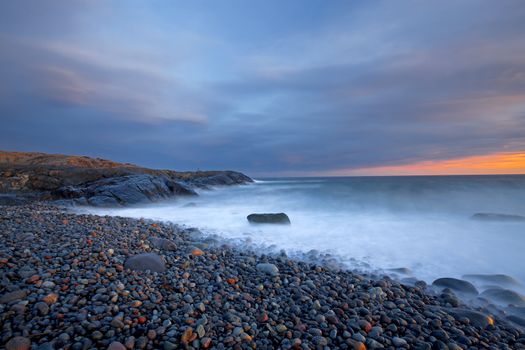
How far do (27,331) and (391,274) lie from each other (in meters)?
5.11

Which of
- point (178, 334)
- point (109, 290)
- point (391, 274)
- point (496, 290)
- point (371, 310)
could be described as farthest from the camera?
point (391, 274)

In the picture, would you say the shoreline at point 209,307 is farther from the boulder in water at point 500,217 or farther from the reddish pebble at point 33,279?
the boulder in water at point 500,217

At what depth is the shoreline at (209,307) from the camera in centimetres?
229

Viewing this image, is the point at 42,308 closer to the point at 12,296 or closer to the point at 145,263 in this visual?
the point at 12,296

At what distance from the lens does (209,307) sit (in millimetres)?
2842

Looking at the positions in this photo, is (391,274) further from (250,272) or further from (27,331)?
(27,331)

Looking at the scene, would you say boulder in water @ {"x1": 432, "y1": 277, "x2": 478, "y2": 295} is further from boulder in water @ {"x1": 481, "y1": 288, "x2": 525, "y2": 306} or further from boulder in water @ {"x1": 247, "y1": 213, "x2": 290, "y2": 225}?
boulder in water @ {"x1": 247, "y1": 213, "x2": 290, "y2": 225}

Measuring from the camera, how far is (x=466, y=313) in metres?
3.05

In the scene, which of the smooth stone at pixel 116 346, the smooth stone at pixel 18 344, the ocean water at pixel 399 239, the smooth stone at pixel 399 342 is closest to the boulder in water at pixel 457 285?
the ocean water at pixel 399 239

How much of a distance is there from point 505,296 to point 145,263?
5.44 meters

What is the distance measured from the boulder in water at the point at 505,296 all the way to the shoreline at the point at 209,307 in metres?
0.85

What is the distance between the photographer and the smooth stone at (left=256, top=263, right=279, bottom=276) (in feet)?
12.9

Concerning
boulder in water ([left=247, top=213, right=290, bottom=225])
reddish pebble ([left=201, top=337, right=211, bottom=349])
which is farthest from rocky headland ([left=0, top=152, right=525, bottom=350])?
boulder in water ([left=247, top=213, right=290, bottom=225])

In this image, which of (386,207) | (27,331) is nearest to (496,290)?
(27,331)
